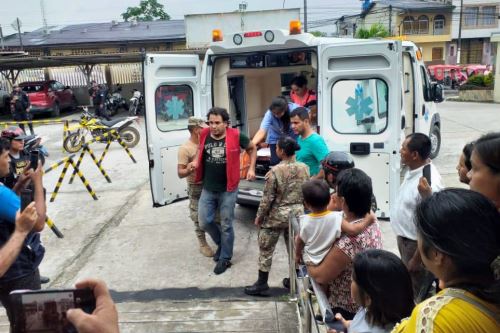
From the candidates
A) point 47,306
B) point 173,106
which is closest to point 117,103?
point 173,106

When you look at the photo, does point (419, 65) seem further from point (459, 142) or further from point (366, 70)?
point (459, 142)

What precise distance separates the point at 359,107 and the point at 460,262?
3.97 meters

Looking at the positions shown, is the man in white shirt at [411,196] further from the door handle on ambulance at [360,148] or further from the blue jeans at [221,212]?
the blue jeans at [221,212]

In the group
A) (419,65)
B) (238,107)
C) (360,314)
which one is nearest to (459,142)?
(419,65)

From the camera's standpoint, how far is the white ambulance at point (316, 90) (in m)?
4.82

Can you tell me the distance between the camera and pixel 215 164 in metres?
4.65

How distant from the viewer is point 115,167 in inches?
416

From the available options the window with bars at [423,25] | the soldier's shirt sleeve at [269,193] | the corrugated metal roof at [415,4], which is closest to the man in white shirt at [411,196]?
the soldier's shirt sleeve at [269,193]

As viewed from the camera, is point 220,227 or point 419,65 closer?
point 220,227

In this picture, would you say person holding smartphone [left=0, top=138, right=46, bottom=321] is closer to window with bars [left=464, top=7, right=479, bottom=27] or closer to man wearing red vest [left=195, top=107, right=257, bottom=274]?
man wearing red vest [left=195, top=107, right=257, bottom=274]

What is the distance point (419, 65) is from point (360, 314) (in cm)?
669

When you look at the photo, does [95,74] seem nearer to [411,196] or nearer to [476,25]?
[411,196]

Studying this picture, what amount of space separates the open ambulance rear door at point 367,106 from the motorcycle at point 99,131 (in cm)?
782

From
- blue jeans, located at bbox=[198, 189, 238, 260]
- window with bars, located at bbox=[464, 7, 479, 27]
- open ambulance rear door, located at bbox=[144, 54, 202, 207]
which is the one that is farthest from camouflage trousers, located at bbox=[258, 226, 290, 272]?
window with bars, located at bbox=[464, 7, 479, 27]
